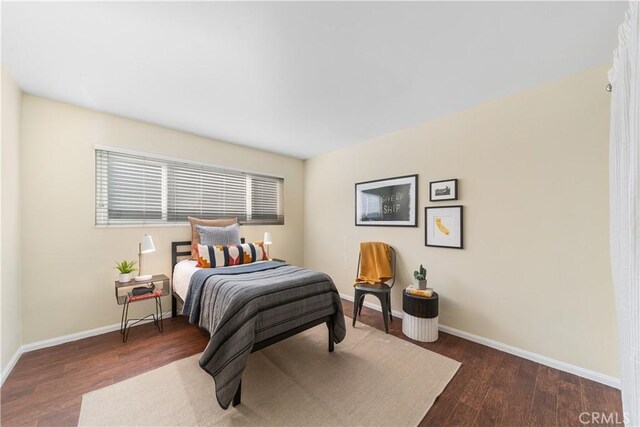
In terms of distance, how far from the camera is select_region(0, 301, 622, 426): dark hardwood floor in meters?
1.54

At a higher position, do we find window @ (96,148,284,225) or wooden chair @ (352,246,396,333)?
window @ (96,148,284,225)

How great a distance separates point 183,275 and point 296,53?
253 cm

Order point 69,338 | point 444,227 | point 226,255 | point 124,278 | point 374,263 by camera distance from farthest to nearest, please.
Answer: point 374,263, point 226,255, point 444,227, point 124,278, point 69,338

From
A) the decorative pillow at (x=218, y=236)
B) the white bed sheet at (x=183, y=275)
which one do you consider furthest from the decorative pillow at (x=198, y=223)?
the white bed sheet at (x=183, y=275)

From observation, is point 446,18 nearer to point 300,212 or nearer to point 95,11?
point 95,11

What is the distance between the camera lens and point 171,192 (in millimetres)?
3146

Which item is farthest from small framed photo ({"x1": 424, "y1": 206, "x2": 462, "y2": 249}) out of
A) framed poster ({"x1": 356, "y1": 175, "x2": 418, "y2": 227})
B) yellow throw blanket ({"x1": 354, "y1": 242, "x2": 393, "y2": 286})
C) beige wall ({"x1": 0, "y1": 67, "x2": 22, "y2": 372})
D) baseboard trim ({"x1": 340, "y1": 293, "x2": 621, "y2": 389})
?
beige wall ({"x1": 0, "y1": 67, "x2": 22, "y2": 372})

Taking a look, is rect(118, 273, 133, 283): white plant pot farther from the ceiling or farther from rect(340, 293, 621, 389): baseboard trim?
rect(340, 293, 621, 389): baseboard trim

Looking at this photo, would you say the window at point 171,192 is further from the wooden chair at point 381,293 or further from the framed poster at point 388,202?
the wooden chair at point 381,293

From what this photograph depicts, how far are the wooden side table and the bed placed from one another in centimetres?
82

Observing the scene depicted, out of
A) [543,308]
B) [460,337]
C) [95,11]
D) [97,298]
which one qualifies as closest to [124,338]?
[97,298]

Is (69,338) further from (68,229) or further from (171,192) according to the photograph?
(171,192)

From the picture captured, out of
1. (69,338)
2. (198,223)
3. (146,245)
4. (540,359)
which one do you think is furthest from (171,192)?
(540,359)

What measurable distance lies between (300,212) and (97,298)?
3.07 meters
